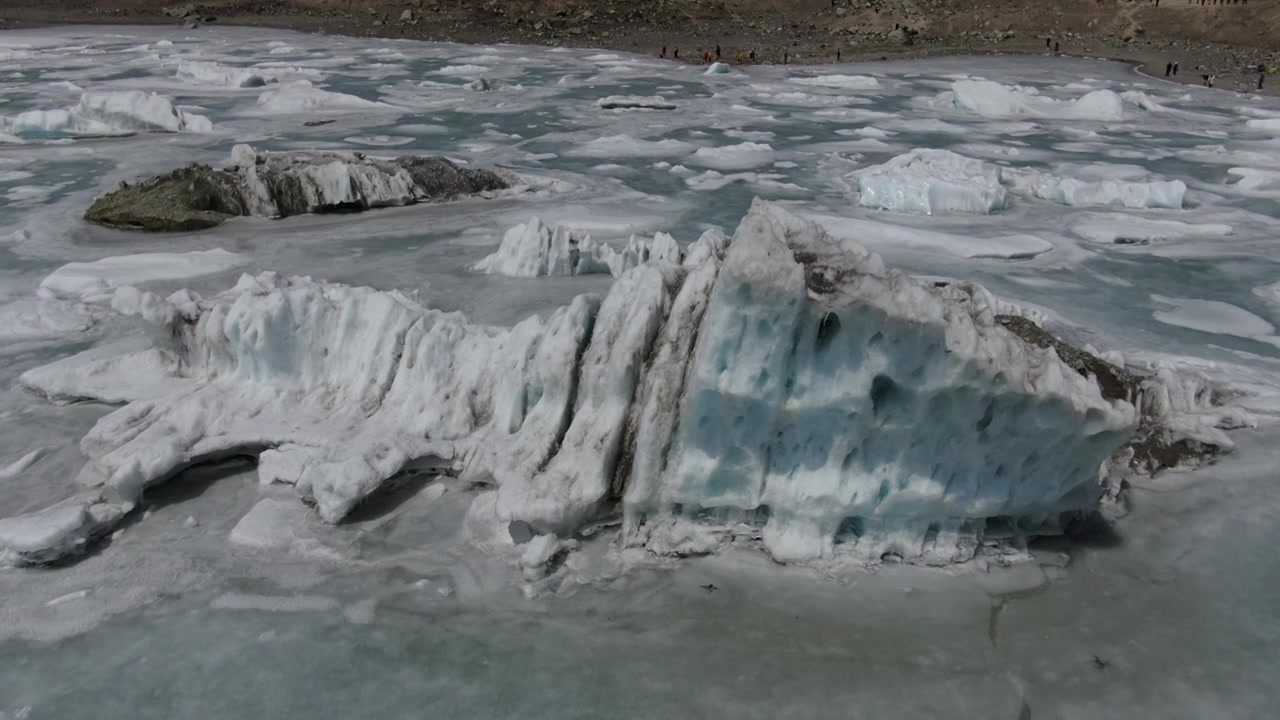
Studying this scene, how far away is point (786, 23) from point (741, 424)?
39.2 m

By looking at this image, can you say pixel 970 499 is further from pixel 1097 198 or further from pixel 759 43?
pixel 759 43

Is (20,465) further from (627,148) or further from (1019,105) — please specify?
(1019,105)

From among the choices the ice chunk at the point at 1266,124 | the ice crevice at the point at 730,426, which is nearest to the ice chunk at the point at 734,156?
the ice crevice at the point at 730,426

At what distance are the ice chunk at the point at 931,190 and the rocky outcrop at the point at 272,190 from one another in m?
5.02

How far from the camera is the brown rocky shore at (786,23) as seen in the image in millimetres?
30812

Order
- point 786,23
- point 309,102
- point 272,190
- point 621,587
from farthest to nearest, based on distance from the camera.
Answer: point 786,23 < point 309,102 < point 272,190 < point 621,587

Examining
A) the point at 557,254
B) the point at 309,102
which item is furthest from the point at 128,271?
the point at 309,102

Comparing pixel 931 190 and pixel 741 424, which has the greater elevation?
pixel 931 190

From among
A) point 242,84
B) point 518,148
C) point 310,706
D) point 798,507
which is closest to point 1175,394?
point 798,507

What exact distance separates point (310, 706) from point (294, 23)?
1521 inches

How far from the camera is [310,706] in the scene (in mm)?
3664

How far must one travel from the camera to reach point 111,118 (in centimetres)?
1475

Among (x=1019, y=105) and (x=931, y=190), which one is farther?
(x=1019, y=105)

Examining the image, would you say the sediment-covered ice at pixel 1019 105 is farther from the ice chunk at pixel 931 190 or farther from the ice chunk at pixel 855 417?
the ice chunk at pixel 855 417
